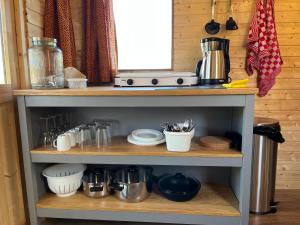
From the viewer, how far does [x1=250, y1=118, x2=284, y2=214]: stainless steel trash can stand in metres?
1.68

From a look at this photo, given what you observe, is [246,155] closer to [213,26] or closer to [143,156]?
[143,156]

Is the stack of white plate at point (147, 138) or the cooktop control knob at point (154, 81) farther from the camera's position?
the cooktop control knob at point (154, 81)

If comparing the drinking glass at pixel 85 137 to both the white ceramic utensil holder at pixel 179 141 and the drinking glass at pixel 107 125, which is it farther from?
the white ceramic utensil holder at pixel 179 141

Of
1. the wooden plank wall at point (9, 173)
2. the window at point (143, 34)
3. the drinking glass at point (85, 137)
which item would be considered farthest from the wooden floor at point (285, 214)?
the wooden plank wall at point (9, 173)

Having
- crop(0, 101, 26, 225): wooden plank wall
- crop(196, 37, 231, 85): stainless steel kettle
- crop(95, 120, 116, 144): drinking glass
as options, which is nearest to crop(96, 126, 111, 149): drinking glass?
crop(95, 120, 116, 144): drinking glass

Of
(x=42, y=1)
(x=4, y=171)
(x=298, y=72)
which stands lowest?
(x=4, y=171)

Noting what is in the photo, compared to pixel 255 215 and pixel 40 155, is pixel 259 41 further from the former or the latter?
pixel 40 155

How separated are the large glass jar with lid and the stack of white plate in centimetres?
59

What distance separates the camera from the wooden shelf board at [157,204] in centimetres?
139

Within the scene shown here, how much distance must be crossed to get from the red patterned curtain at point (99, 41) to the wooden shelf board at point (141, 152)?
2.39 ft

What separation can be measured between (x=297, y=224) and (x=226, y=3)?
1813 mm

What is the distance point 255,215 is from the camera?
1.76 m

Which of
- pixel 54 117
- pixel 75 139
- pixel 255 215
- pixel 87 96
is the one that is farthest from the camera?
pixel 255 215

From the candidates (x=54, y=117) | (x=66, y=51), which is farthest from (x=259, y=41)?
(x=54, y=117)
